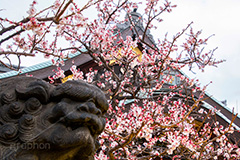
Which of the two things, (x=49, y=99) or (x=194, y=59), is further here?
(x=194, y=59)

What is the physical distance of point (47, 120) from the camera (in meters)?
1.67

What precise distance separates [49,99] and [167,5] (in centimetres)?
713

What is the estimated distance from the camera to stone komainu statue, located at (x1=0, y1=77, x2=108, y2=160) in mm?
1576

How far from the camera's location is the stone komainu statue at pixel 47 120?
158cm

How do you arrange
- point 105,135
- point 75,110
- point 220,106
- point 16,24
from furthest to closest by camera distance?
point 220,106 → point 105,135 → point 16,24 → point 75,110

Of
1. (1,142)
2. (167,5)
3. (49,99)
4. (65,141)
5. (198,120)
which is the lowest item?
(65,141)

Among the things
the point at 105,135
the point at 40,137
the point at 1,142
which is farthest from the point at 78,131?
the point at 105,135

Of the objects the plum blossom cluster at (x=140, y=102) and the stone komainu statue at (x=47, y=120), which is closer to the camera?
the stone komainu statue at (x=47, y=120)

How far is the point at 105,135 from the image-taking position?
5367 millimetres

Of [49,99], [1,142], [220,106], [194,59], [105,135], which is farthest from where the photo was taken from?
[220,106]

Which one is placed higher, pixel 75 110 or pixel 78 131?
pixel 75 110

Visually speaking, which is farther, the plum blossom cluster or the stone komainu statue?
the plum blossom cluster

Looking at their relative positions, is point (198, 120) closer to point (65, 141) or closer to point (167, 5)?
point (167, 5)

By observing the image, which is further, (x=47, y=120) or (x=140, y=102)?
(x=140, y=102)
